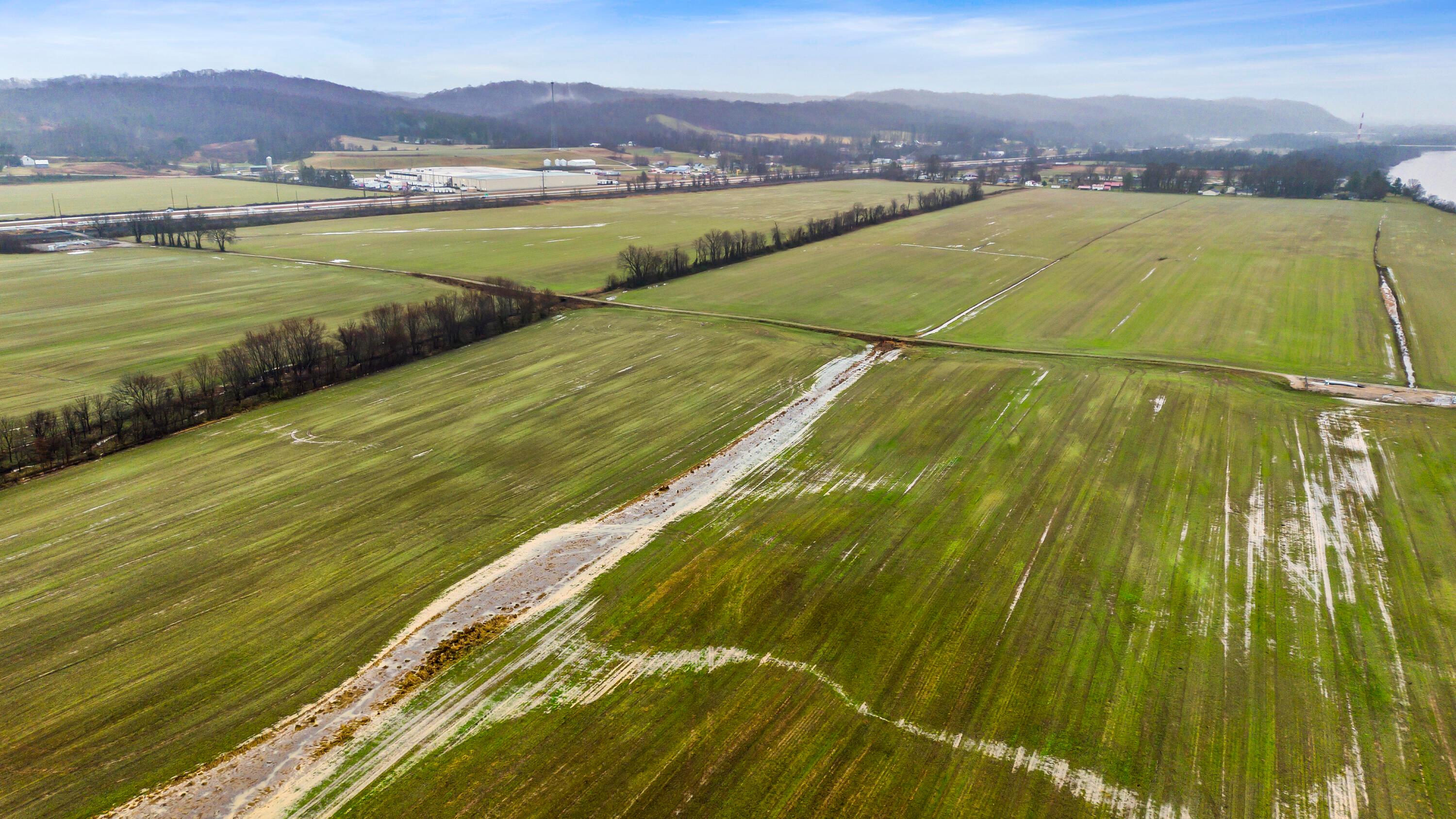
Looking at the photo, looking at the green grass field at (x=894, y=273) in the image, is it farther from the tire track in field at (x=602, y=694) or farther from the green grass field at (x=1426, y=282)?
the tire track in field at (x=602, y=694)

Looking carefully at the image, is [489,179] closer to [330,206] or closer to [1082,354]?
[330,206]

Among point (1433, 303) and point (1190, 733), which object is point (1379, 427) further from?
point (1433, 303)

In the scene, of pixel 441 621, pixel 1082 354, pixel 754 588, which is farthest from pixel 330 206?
pixel 754 588

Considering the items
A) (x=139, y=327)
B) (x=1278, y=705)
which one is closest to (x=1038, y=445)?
(x=1278, y=705)

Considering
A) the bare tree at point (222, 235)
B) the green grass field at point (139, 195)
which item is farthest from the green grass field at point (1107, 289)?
the green grass field at point (139, 195)

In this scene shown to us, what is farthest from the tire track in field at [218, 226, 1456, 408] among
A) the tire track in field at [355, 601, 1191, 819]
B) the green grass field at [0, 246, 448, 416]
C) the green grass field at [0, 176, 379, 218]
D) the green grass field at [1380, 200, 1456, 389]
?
the green grass field at [0, 176, 379, 218]

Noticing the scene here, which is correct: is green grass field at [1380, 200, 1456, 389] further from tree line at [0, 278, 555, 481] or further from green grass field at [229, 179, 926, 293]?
green grass field at [229, 179, 926, 293]
